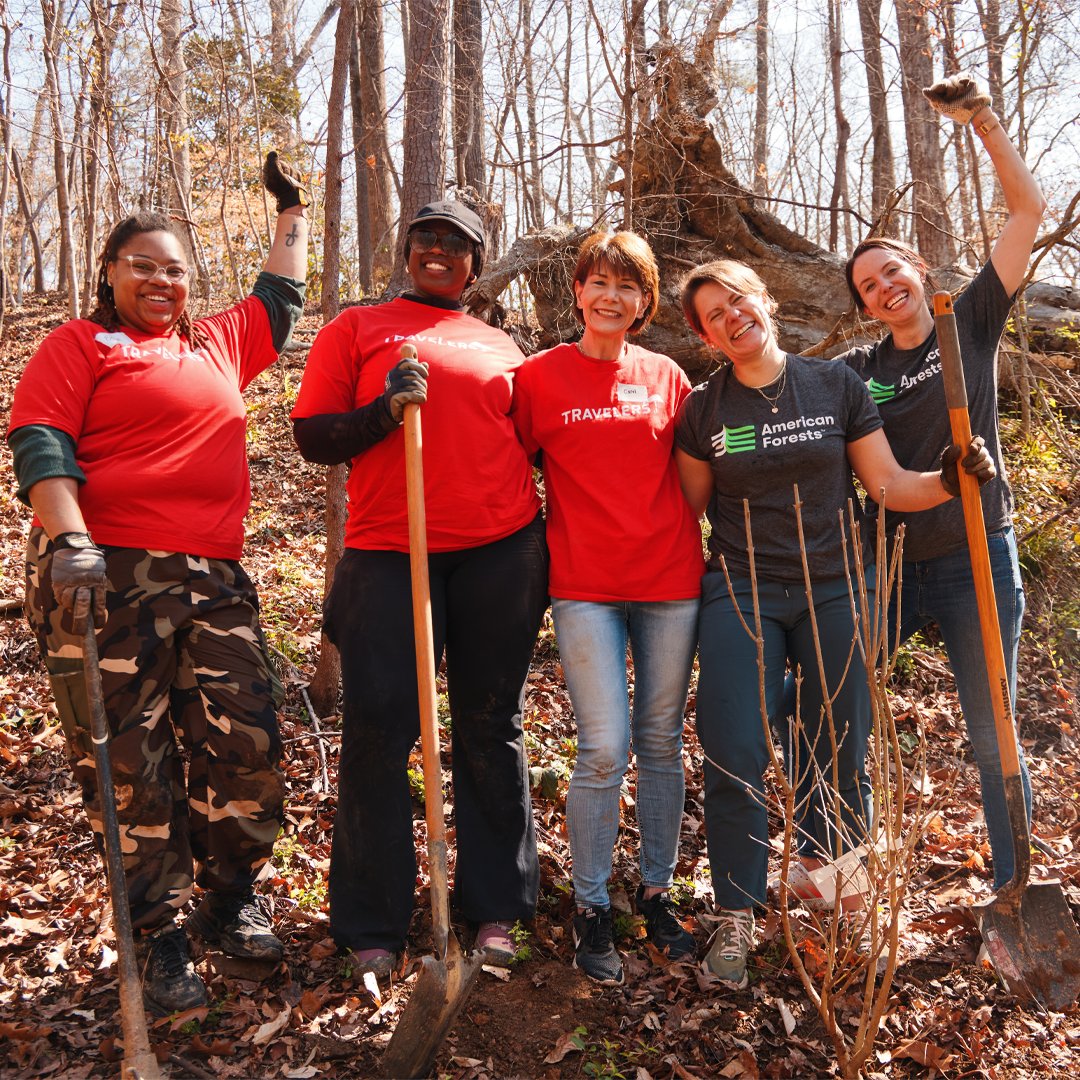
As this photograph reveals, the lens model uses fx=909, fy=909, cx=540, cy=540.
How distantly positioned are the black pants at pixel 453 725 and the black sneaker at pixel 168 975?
0.47m

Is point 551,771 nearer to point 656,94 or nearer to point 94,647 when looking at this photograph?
point 94,647

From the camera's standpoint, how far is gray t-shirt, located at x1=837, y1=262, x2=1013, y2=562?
3.24m

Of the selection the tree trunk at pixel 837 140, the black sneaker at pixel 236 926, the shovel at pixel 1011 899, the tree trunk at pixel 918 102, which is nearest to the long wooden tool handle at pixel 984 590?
the shovel at pixel 1011 899

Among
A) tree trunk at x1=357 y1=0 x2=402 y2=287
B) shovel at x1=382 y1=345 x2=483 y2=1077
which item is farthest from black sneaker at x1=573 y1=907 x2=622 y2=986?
tree trunk at x1=357 y1=0 x2=402 y2=287

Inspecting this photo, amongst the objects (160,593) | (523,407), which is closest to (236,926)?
(160,593)

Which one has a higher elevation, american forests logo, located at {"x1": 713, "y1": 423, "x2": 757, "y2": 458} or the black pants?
american forests logo, located at {"x1": 713, "y1": 423, "x2": 757, "y2": 458}

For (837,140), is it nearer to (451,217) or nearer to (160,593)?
(451,217)

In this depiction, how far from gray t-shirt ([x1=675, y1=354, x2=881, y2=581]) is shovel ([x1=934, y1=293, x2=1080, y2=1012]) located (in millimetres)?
380

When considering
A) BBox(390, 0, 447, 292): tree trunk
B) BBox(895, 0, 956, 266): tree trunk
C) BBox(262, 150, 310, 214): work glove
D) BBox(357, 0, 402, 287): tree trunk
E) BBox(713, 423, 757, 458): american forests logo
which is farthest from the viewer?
BBox(357, 0, 402, 287): tree trunk

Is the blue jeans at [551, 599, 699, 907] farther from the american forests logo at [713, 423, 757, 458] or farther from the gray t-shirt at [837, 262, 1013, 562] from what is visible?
the gray t-shirt at [837, 262, 1013, 562]

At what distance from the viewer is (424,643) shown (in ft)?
9.51

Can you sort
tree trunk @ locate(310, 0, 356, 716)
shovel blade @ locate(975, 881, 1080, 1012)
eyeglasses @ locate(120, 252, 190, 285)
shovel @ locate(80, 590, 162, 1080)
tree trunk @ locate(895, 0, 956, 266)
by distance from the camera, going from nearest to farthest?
shovel @ locate(80, 590, 162, 1080), shovel blade @ locate(975, 881, 1080, 1012), eyeglasses @ locate(120, 252, 190, 285), tree trunk @ locate(310, 0, 356, 716), tree trunk @ locate(895, 0, 956, 266)

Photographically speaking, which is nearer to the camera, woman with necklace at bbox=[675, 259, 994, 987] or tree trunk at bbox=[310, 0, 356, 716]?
woman with necklace at bbox=[675, 259, 994, 987]

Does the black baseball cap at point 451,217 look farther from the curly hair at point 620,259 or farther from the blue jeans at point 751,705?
the blue jeans at point 751,705
